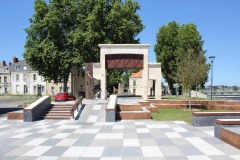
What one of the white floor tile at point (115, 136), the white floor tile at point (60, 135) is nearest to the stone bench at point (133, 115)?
the white floor tile at point (115, 136)

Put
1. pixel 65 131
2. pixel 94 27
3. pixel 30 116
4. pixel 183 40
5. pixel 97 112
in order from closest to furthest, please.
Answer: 1. pixel 65 131
2. pixel 30 116
3. pixel 97 112
4. pixel 94 27
5. pixel 183 40

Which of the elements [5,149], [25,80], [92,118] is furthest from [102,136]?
[25,80]

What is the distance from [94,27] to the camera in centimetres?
3466

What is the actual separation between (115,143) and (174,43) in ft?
140

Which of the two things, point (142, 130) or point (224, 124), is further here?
point (142, 130)

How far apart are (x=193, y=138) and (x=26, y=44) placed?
30.9 metres

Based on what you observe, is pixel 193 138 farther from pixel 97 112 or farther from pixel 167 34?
pixel 167 34

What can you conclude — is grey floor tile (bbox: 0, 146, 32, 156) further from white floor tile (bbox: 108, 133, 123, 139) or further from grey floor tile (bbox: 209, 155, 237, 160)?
grey floor tile (bbox: 209, 155, 237, 160)

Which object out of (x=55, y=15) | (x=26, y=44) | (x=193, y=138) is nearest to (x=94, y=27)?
(x=55, y=15)

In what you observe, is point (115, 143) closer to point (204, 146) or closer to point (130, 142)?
point (130, 142)

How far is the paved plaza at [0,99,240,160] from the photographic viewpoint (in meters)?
8.89

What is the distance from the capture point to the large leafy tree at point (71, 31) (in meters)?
34.7

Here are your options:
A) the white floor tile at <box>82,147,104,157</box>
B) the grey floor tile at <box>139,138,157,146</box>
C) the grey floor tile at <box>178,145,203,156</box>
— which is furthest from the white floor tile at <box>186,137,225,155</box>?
the white floor tile at <box>82,147,104,157</box>

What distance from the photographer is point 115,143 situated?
10.8m
